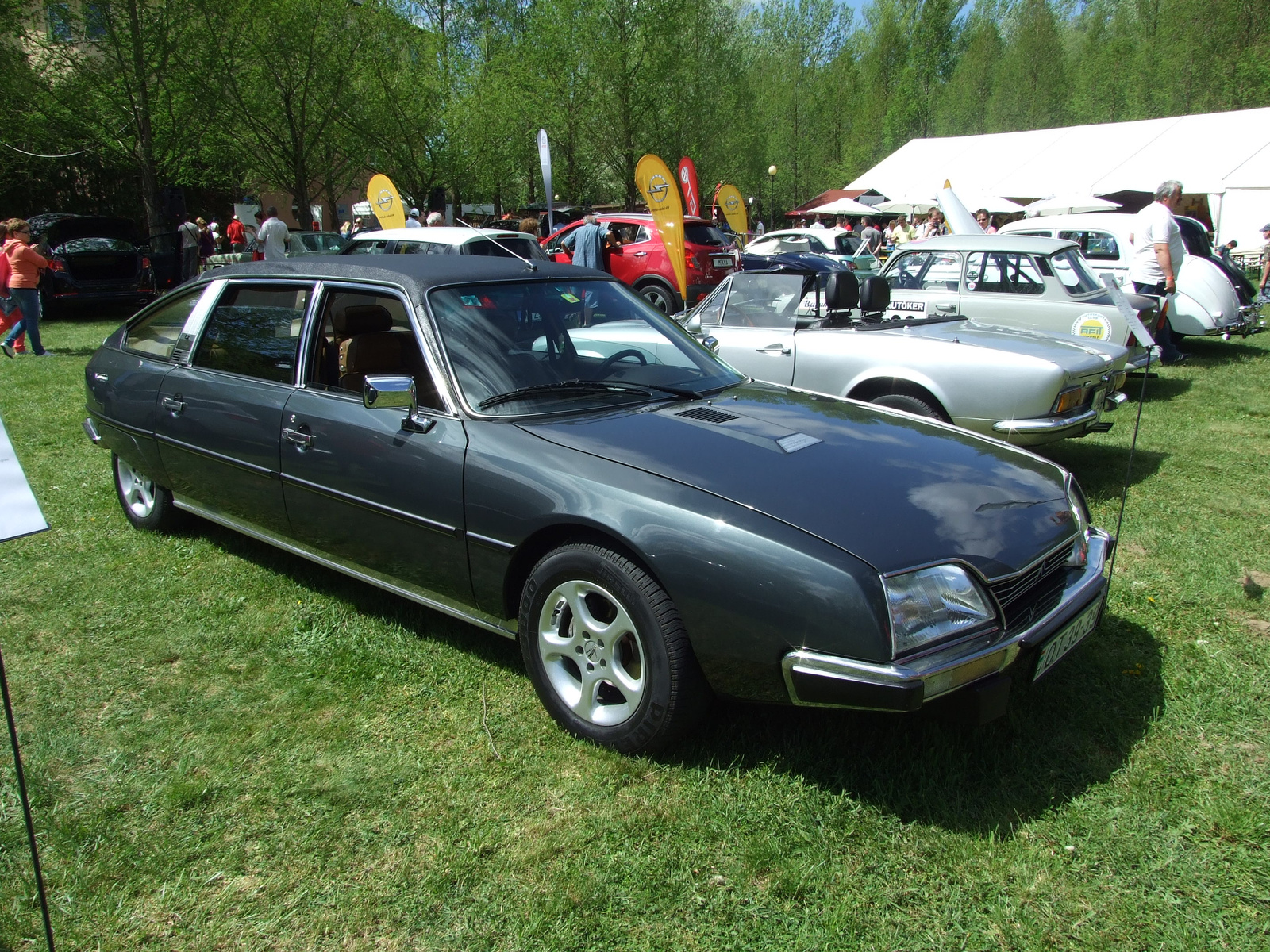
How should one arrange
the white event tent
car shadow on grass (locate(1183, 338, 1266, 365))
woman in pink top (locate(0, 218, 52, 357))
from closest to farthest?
woman in pink top (locate(0, 218, 52, 357)) → car shadow on grass (locate(1183, 338, 1266, 365)) → the white event tent

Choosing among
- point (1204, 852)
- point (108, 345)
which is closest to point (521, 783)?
point (1204, 852)

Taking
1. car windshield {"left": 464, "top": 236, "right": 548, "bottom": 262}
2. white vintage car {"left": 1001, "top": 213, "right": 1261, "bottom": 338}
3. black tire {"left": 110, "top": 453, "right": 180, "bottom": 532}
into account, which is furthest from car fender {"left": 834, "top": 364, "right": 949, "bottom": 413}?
car windshield {"left": 464, "top": 236, "right": 548, "bottom": 262}

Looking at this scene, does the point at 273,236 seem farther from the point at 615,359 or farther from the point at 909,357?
the point at 615,359

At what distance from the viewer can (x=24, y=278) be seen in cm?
1066

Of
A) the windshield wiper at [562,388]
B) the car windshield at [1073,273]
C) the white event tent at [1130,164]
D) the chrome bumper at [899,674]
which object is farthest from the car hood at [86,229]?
the white event tent at [1130,164]

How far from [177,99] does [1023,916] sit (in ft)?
78.6

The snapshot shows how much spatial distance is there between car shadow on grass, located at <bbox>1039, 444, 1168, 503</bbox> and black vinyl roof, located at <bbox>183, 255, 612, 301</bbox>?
3.62m

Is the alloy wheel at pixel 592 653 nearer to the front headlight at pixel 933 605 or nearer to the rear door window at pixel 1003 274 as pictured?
the front headlight at pixel 933 605

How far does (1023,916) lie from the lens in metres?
2.22

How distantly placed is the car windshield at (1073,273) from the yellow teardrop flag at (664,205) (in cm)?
540

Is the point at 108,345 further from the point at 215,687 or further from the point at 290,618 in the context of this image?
the point at 215,687

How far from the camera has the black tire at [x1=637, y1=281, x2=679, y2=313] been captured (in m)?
14.0

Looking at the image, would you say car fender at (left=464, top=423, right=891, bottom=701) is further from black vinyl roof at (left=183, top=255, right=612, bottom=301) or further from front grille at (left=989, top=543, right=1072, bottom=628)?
black vinyl roof at (left=183, top=255, right=612, bottom=301)

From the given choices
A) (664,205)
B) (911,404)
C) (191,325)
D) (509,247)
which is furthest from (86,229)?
(911,404)
